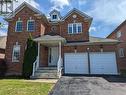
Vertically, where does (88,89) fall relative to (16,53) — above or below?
below

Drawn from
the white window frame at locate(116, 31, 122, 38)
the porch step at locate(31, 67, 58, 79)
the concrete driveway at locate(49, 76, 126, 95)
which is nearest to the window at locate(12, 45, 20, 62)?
the porch step at locate(31, 67, 58, 79)

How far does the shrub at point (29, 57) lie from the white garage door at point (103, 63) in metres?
7.09

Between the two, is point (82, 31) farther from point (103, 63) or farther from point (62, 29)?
point (103, 63)

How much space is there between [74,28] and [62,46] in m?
3.33

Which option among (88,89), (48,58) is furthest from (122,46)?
(88,89)

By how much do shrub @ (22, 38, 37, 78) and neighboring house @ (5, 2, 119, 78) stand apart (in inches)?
23.1

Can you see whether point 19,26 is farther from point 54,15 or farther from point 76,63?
point 76,63

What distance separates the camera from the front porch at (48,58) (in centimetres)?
1625

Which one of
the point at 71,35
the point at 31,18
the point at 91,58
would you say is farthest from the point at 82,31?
the point at 31,18

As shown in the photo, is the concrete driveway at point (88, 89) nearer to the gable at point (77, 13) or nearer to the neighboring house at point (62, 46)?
the neighboring house at point (62, 46)

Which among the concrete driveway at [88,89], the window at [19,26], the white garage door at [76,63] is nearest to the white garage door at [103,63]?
the white garage door at [76,63]

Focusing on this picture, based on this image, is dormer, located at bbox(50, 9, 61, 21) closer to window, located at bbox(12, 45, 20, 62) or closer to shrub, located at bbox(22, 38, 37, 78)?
shrub, located at bbox(22, 38, 37, 78)

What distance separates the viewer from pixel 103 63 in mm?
18469

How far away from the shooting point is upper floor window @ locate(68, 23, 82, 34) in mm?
21047
